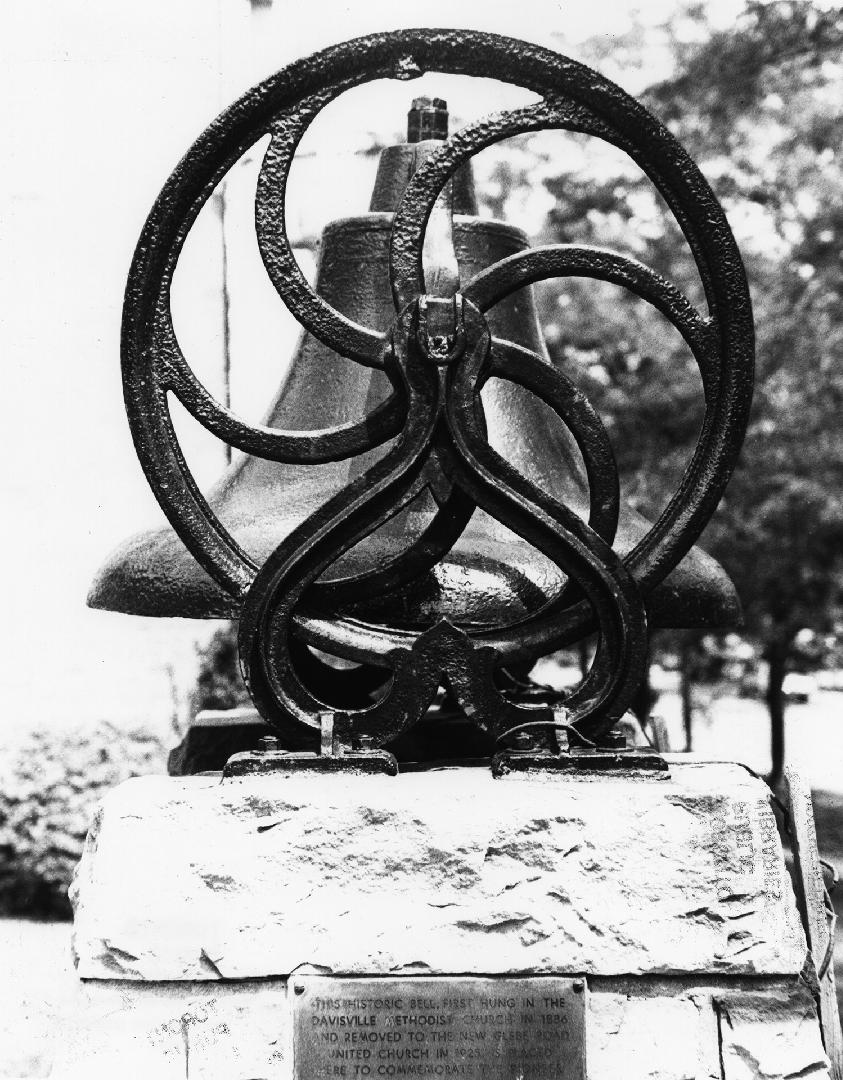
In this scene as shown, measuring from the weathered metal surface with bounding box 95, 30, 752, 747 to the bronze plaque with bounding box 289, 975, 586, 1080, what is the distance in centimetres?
35

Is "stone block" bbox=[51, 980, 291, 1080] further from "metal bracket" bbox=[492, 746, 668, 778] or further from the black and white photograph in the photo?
"metal bracket" bbox=[492, 746, 668, 778]

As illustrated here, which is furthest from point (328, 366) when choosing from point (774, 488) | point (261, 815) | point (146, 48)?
point (774, 488)

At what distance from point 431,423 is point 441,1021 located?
79 centimetres

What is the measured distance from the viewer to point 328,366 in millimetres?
2678

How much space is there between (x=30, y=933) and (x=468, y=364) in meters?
3.29

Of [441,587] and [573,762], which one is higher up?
[441,587]

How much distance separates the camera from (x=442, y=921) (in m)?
1.97

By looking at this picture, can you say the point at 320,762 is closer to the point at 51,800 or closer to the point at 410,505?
the point at 410,505

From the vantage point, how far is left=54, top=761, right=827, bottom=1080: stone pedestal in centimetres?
195

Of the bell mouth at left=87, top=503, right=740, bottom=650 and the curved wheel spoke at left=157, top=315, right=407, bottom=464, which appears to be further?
the bell mouth at left=87, top=503, right=740, bottom=650

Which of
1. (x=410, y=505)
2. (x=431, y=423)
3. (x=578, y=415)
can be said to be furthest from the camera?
(x=410, y=505)

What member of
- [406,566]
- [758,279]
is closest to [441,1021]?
[406,566]

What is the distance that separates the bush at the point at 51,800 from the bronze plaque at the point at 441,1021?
3126 millimetres

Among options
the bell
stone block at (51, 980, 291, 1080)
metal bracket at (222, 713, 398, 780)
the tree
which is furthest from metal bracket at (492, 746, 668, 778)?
the tree
